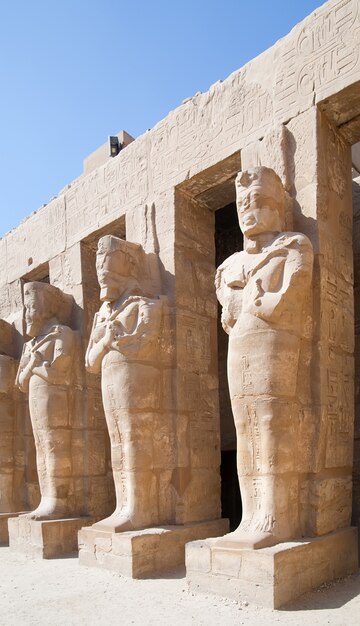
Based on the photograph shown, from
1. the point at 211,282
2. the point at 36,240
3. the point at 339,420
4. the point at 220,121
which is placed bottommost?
the point at 339,420

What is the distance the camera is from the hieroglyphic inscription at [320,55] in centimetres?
480

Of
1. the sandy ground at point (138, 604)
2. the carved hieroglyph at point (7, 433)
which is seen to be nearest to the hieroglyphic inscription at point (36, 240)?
the carved hieroglyph at point (7, 433)

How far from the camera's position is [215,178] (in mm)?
6117

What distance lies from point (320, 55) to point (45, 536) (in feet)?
16.3

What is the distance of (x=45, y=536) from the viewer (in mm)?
6367

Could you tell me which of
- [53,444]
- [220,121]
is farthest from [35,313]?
[220,121]

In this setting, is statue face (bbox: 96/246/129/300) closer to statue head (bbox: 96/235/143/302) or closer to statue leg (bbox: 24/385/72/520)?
statue head (bbox: 96/235/143/302)

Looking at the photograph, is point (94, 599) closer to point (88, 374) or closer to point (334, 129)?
point (88, 374)

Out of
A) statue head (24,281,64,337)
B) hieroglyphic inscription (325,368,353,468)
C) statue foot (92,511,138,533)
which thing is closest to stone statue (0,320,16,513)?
statue head (24,281,64,337)

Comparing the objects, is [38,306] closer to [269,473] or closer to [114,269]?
[114,269]

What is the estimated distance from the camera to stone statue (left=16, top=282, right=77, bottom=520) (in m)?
6.78

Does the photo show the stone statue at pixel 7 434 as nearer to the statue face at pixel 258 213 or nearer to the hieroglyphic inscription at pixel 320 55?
the statue face at pixel 258 213

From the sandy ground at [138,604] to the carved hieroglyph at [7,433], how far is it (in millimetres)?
2239

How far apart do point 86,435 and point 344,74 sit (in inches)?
171
